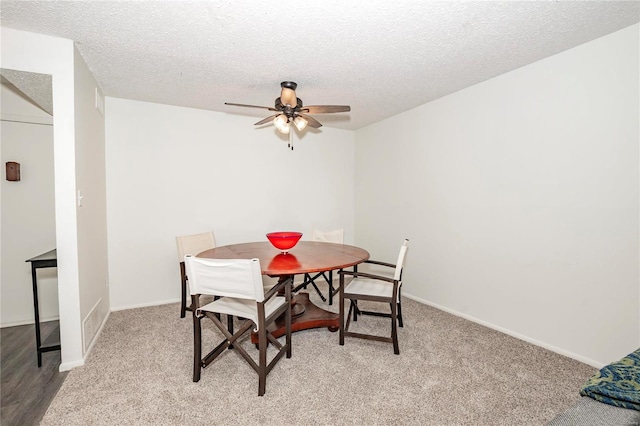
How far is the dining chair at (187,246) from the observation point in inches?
125

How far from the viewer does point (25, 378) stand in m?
2.15

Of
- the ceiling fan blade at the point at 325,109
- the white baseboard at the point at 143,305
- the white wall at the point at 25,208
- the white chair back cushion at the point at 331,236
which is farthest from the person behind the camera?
the white chair back cushion at the point at 331,236

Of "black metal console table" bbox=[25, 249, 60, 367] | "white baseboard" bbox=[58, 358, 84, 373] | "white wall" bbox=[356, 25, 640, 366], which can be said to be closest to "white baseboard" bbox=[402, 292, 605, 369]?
"white wall" bbox=[356, 25, 640, 366]

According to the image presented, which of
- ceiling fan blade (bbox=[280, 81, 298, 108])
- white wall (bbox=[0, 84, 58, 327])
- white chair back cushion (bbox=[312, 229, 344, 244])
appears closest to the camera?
ceiling fan blade (bbox=[280, 81, 298, 108])

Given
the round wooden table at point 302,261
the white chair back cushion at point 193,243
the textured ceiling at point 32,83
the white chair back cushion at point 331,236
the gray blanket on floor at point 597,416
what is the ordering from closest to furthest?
the gray blanket on floor at point 597,416, the textured ceiling at point 32,83, the round wooden table at point 302,261, the white chair back cushion at point 193,243, the white chair back cushion at point 331,236

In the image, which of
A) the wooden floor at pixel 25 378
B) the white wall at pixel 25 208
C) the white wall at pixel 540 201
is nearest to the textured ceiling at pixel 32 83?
the white wall at pixel 25 208

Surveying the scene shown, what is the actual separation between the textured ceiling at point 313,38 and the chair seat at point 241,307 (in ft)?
6.37

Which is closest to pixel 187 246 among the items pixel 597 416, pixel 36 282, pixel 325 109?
pixel 36 282

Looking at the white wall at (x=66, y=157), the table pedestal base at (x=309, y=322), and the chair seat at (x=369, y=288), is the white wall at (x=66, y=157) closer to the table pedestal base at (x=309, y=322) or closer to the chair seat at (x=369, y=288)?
the table pedestal base at (x=309, y=322)

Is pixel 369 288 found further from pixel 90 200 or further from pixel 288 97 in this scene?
pixel 90 200

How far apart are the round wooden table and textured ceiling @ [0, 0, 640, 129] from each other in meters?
1.66

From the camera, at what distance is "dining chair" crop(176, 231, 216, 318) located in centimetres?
318

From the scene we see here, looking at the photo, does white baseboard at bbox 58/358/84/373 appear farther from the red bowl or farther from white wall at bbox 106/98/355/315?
the red bowl

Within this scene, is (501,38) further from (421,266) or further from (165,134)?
(165,134)
